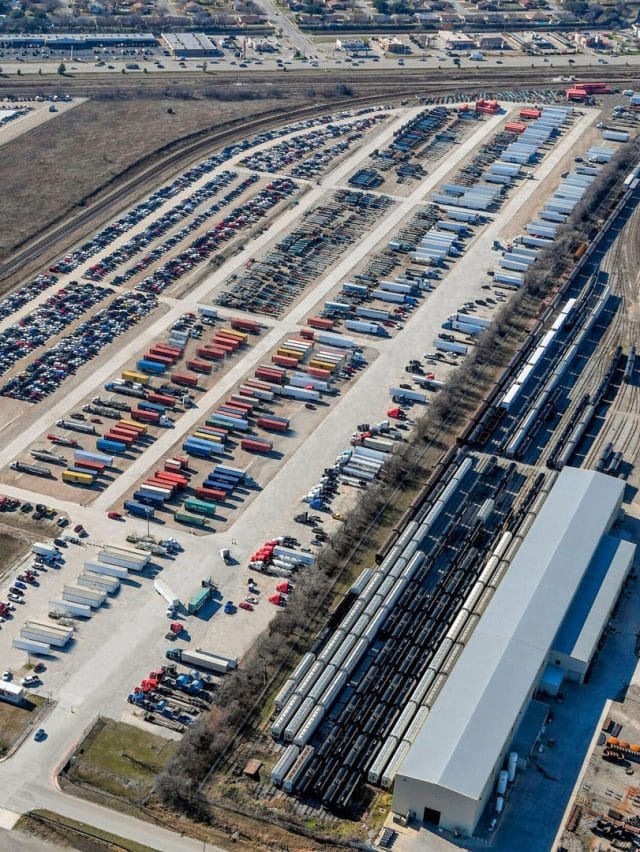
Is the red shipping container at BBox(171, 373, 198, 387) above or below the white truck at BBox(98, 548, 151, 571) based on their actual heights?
above

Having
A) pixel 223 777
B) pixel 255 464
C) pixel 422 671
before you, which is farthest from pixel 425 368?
pixel 223 777

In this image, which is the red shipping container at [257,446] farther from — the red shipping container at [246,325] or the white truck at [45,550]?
the red shipping container at [246,325]

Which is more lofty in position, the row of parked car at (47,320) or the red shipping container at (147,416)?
the row of parked car at (47,320)

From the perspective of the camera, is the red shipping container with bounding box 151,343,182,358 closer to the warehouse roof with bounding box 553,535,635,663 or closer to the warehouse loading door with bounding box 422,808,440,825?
the warehouse roof with bounding box 553,535,635,663

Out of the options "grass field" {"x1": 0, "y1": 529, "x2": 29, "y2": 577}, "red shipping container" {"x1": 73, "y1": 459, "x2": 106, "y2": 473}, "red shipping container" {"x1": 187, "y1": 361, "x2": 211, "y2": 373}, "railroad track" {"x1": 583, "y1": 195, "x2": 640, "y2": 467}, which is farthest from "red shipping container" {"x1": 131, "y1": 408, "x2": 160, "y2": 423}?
"railroad track" {"x1": 583, "y1": 195, "x2": 640, "y2": 467}

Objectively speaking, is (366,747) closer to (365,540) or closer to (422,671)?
(422,671)

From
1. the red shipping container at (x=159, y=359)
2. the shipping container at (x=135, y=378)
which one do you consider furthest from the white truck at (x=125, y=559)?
the red shipping container at (x=159, y=359)
